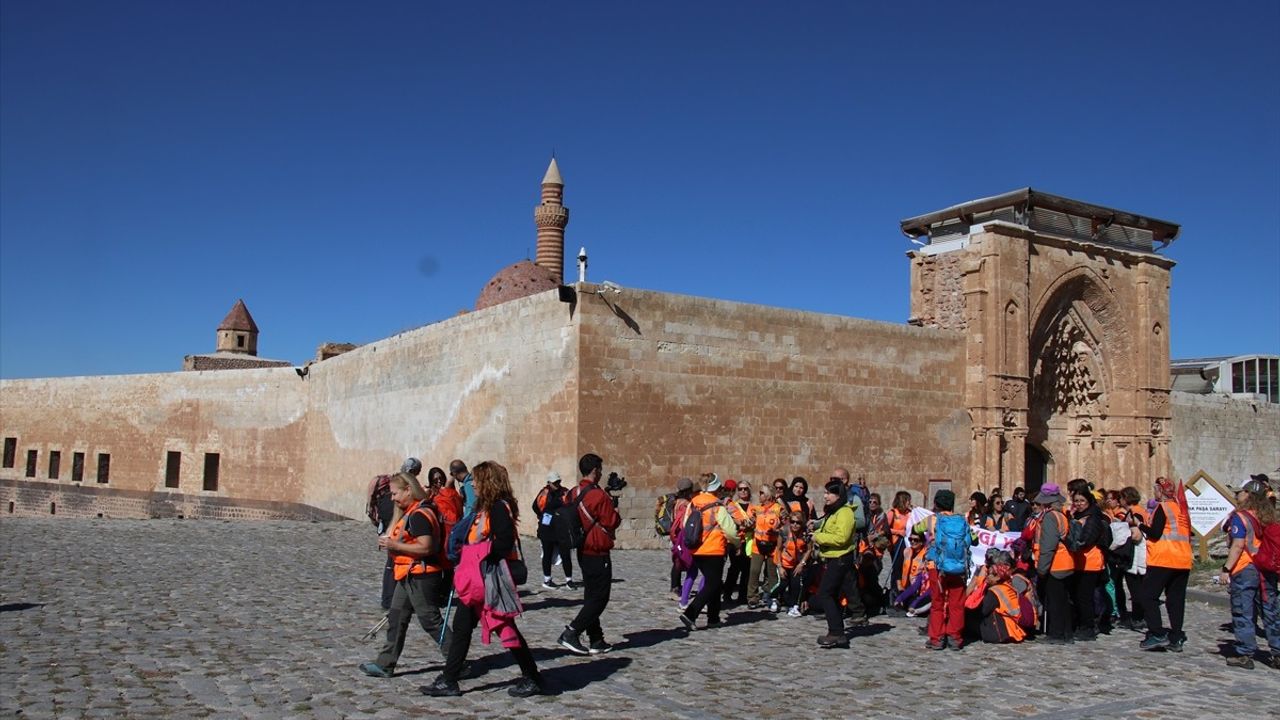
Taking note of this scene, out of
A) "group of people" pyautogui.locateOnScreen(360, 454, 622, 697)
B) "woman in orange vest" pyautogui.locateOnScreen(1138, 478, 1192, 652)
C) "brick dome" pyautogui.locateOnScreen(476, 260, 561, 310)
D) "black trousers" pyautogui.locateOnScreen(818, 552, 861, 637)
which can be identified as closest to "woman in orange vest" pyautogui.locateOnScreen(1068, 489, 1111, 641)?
"woman in orange vest" pyautogui.locateOnScreen(1138, 478, 1192, 652)

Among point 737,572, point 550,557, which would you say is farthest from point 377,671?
point 737,572

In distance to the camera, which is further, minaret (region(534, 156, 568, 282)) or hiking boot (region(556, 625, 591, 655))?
minaret (region(534, 156, 568, 282))

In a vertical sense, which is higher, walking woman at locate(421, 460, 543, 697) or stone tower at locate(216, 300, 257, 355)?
stone tower at locate(216, 300, 257, 355)

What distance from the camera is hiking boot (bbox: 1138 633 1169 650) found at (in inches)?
318

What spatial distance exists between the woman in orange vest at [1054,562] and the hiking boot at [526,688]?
4.54 meters

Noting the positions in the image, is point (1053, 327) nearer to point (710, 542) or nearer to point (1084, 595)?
point (1084, 595)

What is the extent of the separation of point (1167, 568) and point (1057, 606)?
0.90 meters

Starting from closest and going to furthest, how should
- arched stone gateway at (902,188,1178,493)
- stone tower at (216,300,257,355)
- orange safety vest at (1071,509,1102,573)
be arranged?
orange safety vest at (1071,509,1102,573) → arched stone gateway at (902,188,1178,493) → stone tower at (216,300,257,355)

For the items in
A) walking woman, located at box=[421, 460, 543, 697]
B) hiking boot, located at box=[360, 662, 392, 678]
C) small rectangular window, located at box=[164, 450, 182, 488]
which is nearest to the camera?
walking woman, located at box=[421, 460, 543, 697]

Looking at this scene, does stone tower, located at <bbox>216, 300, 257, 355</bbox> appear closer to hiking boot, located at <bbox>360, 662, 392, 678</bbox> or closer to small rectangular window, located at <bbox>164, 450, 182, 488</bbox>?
small rectangular window, located at <bbox>164, 450, 182, 488</bbox>

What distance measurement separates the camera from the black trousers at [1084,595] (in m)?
8.45

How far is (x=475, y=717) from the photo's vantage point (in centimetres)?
536

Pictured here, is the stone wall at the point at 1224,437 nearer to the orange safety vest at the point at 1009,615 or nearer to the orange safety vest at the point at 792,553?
the orange safety vest at the point at 792,553

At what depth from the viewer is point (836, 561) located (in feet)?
25.9
